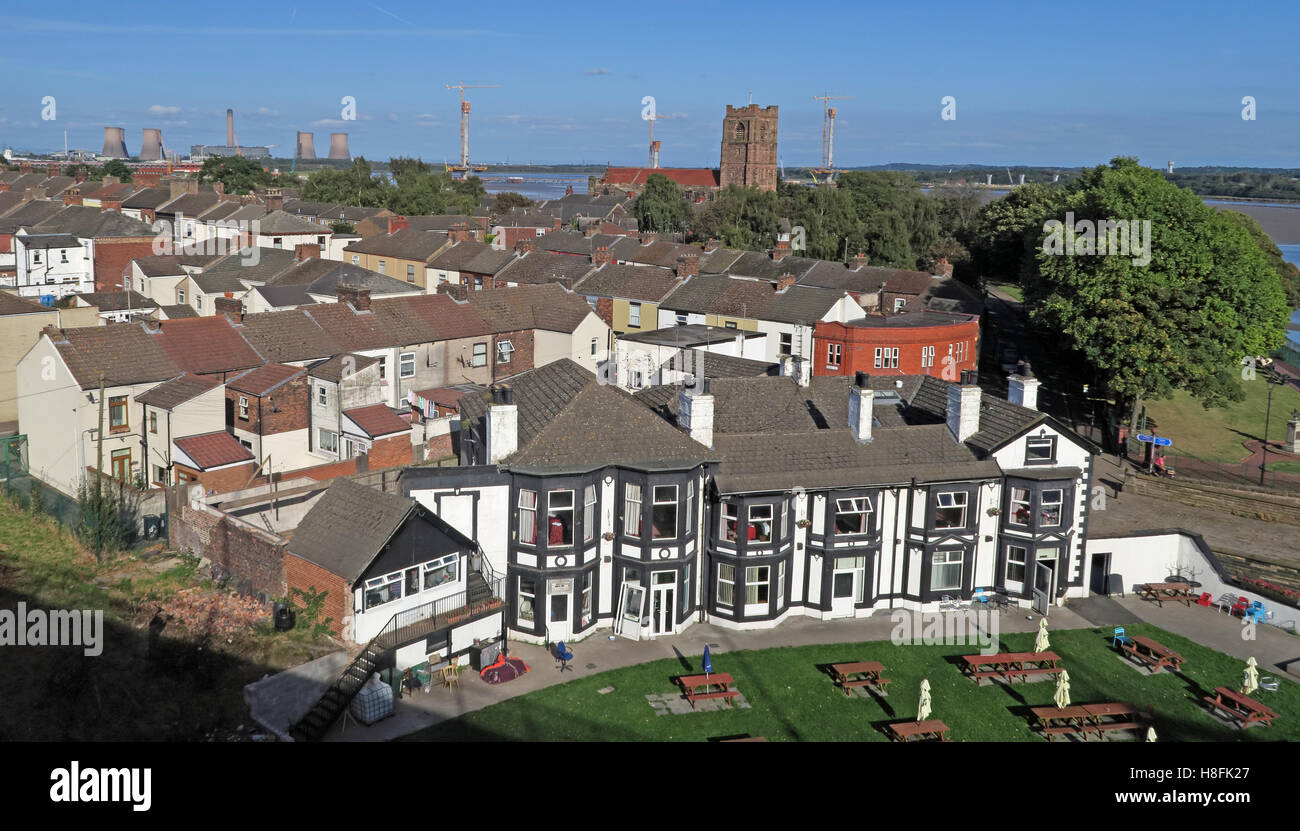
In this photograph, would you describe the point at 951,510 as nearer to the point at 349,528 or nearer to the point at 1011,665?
the point at 1011,665

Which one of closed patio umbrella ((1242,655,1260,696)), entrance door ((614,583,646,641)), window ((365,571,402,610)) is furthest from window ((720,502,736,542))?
closed patio umbrella ((1242,655,1260,696))

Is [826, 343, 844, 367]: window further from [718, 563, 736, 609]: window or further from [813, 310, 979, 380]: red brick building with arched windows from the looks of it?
[718, 563, 736, 609]: window

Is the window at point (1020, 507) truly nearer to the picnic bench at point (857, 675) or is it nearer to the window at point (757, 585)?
the picnic bench at point (857, 675)

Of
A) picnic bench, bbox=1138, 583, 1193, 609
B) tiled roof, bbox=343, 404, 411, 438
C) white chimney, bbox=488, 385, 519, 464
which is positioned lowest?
picnic bench, bbox=1138, 583, 1193, 609

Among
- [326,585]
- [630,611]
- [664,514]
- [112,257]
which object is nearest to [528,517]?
[664,514]

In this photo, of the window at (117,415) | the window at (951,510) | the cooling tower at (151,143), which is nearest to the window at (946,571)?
the window at (951,510)
